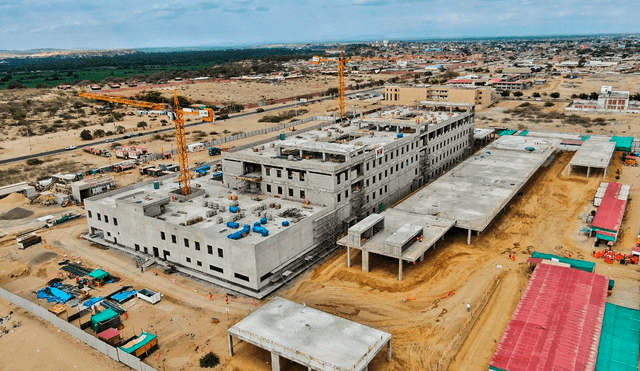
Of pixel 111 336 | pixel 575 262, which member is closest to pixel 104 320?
pixel 111 336

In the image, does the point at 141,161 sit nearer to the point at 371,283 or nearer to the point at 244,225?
the point at 244,225

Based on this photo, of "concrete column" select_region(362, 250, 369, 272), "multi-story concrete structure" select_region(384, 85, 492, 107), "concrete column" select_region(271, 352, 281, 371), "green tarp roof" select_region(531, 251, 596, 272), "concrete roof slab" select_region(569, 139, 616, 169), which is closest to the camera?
"concrete column" select_region(271, 352, 281, 371)

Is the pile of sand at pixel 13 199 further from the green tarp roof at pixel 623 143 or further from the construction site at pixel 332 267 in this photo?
the green tarp roof at pixel 623 143

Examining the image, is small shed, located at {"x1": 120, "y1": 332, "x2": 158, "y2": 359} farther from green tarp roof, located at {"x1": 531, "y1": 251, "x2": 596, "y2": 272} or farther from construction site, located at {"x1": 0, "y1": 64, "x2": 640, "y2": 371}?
green tarp roof, located at {"x1": 531, "y1": 251, "x2": 596, "y2": 272}

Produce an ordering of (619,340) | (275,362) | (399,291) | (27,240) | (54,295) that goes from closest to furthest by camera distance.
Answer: (275,362), (619,340), (399,291), (54,295), (27,240)

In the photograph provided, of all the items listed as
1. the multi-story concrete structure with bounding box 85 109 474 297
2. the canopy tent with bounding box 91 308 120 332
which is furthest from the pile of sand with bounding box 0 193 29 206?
the canopy tent with bounding box 91 308 120 332

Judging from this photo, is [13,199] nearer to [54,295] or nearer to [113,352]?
[54,295]

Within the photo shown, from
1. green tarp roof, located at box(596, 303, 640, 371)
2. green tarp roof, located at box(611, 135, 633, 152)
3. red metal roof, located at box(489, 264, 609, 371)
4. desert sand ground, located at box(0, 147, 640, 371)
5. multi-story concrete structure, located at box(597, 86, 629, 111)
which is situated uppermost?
multi-story concrete structure, located at box(597, 86, 629, 111)
